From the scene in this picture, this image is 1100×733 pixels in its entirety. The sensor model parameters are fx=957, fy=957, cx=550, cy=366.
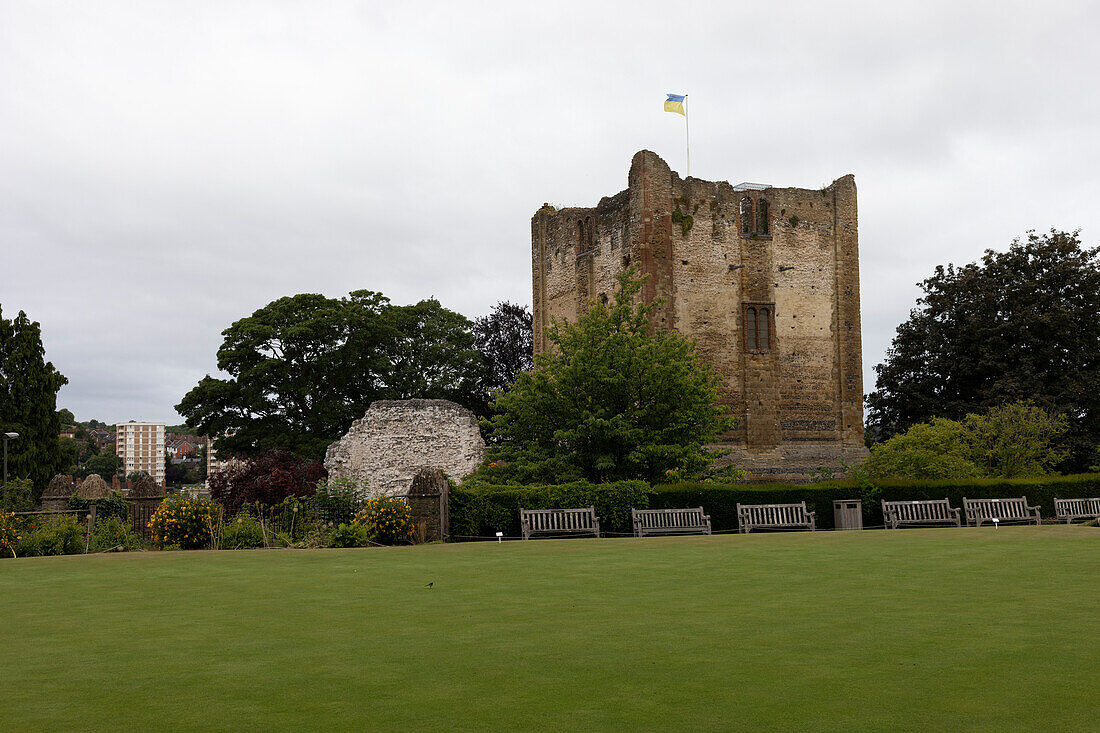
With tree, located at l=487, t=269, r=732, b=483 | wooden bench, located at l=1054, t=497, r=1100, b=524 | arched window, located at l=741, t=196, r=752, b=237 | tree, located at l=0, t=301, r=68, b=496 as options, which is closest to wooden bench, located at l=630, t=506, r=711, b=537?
tree, located at l=487, t=269, r=732, b=483

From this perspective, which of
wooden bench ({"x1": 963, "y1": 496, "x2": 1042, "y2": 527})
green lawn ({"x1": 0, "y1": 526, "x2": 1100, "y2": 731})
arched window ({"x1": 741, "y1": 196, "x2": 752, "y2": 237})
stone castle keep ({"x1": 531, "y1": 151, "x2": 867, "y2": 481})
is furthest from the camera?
arched window ({"x1": 741, "y1": 196, "x2": 752, "y2": 237})

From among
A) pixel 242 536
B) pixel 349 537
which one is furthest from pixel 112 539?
pixel 349 537

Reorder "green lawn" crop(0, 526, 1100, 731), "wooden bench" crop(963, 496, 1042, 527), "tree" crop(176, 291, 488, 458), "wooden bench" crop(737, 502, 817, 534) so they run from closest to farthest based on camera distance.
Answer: "green lawn" crop(0, 526, 1100, 731) < "wooden bench" crop(737, 502, 817, 534) < "wooden bench" crop(963, 496, 1042, 527) < "tree" crop(176, 291, 488, 458)

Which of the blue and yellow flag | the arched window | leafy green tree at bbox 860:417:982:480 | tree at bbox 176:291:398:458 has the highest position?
the blue and yellow flag

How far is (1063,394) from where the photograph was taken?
3894 cm

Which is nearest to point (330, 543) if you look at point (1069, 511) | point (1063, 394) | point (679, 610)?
point (679, 610)

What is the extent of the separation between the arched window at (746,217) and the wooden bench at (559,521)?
2227 cm

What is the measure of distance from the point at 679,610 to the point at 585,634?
1.54 metres

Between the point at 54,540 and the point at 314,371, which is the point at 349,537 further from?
the point at 314,371

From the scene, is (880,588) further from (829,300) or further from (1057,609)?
(829,300)

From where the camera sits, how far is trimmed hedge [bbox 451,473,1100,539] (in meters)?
20.6

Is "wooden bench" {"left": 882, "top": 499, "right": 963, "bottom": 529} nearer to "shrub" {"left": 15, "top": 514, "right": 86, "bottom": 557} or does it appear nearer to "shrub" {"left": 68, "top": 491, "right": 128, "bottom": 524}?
"shrub" {"left": 15, "top": 514, "right": 86, "bottom": 557}

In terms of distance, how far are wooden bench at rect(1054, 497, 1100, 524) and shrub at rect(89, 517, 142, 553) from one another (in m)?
20.8

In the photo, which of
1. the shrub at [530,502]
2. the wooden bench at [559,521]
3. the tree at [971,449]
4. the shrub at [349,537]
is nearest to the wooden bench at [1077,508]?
the tree at [971,449]
